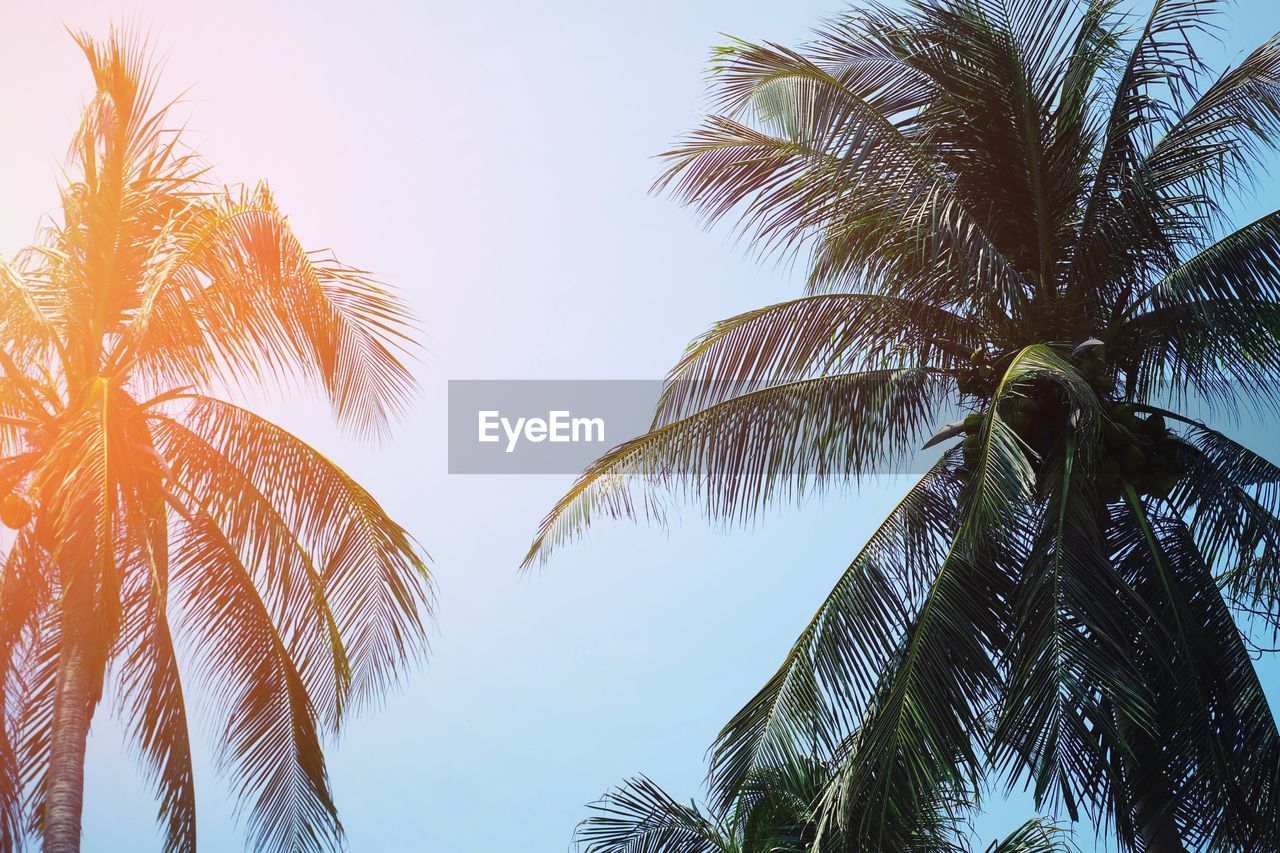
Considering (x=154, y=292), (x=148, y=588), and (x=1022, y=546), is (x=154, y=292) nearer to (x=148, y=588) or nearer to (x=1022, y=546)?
(x=148, y=588)

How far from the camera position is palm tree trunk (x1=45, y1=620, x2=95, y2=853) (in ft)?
30.5

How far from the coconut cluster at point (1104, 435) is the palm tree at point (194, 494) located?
4593 mm

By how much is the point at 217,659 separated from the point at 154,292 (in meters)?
2.78

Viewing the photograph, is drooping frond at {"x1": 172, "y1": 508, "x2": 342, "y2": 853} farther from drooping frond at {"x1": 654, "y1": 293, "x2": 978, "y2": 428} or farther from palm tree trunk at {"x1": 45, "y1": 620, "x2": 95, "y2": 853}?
drooping frond at {"x1": 654, "y1": 293, "x2": 978, "y2": 428}

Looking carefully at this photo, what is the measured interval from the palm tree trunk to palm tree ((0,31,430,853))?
0.14 metres

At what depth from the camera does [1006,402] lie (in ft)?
32.7

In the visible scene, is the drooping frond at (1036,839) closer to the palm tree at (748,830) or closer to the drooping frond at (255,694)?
the palm tree at (748,830)

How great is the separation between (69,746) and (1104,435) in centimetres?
733

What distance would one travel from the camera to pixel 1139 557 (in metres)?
9.84

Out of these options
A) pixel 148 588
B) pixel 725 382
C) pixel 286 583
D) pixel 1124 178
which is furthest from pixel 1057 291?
pixel 148 588

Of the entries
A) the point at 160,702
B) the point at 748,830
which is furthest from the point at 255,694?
the point at 748,830

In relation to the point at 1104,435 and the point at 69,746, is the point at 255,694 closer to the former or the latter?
the point at 69,746

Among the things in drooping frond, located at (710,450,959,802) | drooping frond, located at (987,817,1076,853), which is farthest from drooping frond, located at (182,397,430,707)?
drooping frond, located at (987,817,1076,853)

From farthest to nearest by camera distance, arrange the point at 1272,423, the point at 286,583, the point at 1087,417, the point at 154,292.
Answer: the point at 1272,423 → the point at 286,583 → the point at 154,292 → the point at 1087,417
